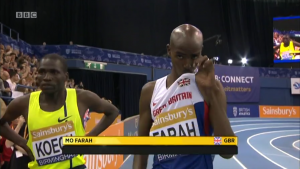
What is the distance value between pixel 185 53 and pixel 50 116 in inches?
52.4

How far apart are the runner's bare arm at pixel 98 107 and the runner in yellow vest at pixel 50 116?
0.23ft

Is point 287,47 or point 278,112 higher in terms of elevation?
point 287,47

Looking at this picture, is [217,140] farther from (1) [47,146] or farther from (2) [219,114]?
(1) [47,146]

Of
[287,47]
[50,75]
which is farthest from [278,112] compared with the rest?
[50,75]

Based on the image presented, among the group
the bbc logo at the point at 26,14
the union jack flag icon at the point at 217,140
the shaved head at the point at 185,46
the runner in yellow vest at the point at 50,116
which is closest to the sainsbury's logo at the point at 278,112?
the bbc logo at the point at 26,14

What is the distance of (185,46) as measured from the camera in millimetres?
1332

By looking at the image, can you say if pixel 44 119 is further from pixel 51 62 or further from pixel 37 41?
pixel 37 41

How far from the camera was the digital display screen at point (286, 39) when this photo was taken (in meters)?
22.8

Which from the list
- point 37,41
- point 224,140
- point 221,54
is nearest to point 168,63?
point 221,54

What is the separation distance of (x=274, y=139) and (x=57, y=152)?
1159 cm

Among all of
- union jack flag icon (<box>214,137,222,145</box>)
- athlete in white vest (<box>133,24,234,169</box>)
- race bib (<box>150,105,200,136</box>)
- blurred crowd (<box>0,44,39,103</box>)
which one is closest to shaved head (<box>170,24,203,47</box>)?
athlete in white vest (<box>133,24,234,169</box>)

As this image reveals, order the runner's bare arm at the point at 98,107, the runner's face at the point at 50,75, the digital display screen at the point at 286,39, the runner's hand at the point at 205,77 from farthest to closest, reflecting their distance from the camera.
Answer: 1. the digital display screen at the point at 286,39
2. the runner's bare arm at the point at 98,107
3. the runner's face at the point at 50,75
4. the runner's hand at the point at 205,77

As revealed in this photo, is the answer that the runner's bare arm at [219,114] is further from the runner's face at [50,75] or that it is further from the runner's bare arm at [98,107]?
the runner's bare arm at [98,107]

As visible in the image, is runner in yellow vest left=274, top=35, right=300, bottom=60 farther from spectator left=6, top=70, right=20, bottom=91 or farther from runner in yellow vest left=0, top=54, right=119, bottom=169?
runner in yellow vest left=0, top=54, right=119, bottom=169
